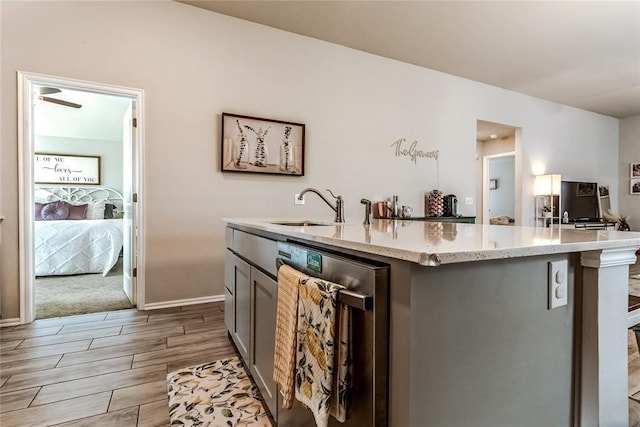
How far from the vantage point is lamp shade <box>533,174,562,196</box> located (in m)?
5.28

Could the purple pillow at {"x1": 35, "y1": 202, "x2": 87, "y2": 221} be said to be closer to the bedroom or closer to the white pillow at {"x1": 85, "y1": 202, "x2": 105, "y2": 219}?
the bedroom

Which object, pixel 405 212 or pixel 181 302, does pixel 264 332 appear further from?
pixel 405 212

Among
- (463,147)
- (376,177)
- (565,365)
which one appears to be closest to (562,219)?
(463,147)

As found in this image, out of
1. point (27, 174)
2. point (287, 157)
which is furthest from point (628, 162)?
point (27, 174)

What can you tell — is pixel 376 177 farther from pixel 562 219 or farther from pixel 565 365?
pixel 562 219

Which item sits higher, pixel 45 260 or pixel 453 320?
pixel 453 320

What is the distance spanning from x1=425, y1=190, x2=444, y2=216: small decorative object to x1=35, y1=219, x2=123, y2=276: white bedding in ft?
13.8

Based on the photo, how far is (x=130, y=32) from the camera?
281 centimetres

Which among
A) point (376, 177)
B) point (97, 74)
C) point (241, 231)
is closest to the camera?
point (241, 231)

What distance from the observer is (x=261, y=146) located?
130 inches

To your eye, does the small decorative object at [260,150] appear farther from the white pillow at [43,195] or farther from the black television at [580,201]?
the black television at [580,201]

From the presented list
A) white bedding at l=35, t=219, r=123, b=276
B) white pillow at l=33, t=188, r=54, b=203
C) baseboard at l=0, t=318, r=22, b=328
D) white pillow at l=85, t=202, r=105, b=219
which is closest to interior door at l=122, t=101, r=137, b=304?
baseboard at l=0, t=318, r=22, b=328

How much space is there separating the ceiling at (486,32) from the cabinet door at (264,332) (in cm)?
270

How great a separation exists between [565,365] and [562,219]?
5881mm
